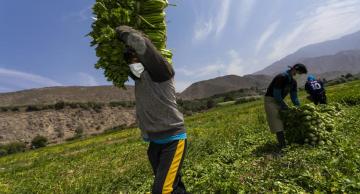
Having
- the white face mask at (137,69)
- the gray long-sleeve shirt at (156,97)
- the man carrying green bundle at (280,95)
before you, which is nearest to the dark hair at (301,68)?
the man carrying green bundle at (280,95)

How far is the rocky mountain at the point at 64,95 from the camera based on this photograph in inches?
4592

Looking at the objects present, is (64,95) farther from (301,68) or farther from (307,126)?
(301,68)

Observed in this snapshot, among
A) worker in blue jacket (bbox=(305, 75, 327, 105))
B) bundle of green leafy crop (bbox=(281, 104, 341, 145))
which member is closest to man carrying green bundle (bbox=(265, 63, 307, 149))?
bundle of green leafy crop (bbox=(281, 104, 341, 145))

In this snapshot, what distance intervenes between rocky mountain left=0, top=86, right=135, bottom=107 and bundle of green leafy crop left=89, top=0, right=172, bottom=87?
10836 centimetres

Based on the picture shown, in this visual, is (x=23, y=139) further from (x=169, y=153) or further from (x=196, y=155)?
(x=169, y=153)

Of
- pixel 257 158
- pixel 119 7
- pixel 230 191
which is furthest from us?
pixel 257 158

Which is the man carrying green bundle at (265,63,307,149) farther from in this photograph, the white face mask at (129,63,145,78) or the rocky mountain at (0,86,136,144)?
A: the rocky mountain at (0,86,136,144)

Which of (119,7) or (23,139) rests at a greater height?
(119,7)

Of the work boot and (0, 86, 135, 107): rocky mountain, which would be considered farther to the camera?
(0, 86, 135, 107): rocky mountain

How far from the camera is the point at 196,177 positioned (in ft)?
28.0

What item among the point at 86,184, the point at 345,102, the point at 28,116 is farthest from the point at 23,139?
the point at 86,184

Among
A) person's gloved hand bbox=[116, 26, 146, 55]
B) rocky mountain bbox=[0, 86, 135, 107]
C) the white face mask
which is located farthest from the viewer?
rocky mountain bbox=[0, 86, 135, 107]

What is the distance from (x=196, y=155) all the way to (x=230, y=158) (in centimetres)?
164

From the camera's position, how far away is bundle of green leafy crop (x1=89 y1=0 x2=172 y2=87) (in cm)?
497
